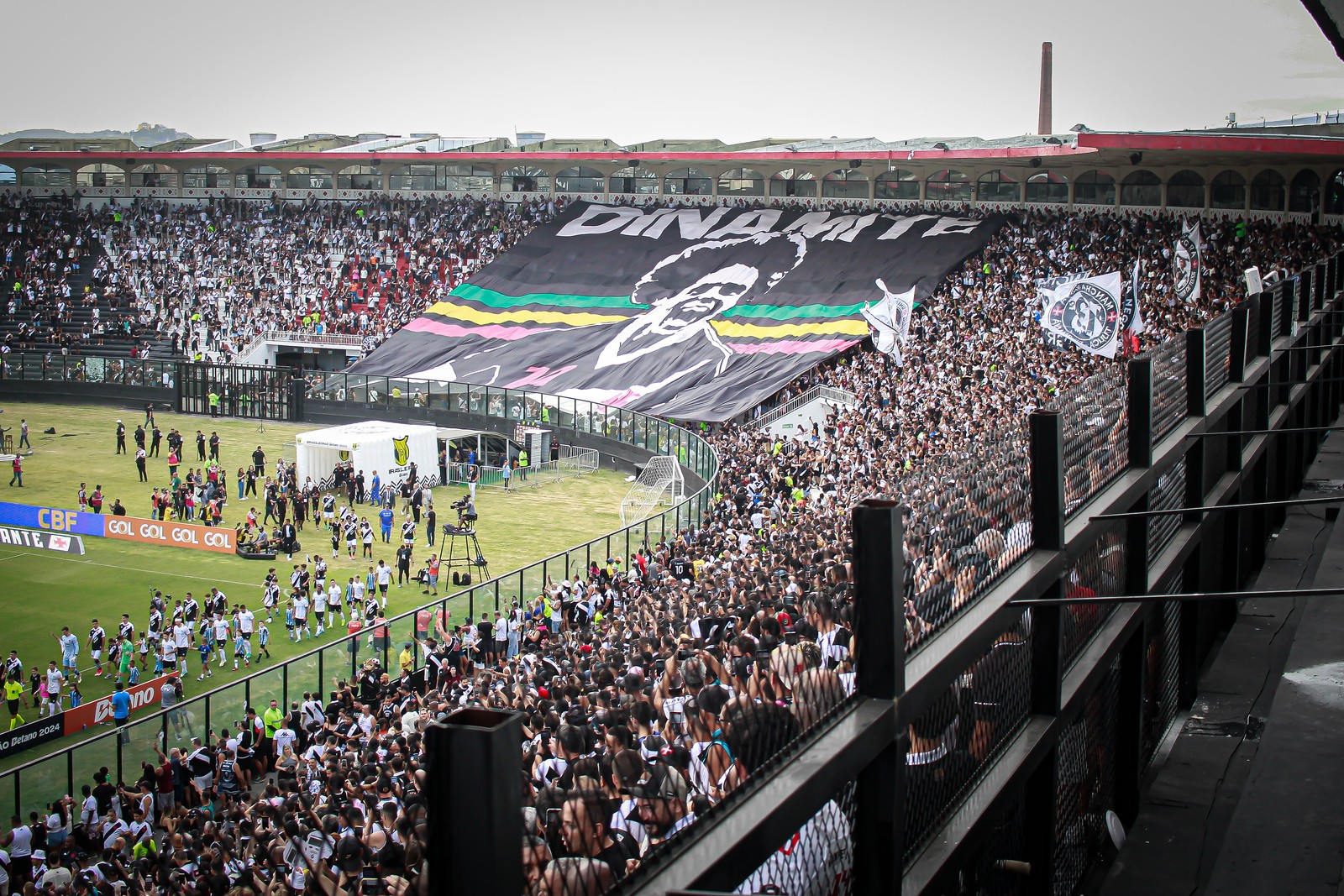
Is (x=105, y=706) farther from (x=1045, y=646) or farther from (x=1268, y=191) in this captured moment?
(x=1268, y=191)

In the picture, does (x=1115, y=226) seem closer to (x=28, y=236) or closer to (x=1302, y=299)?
(x=1302, y=299)

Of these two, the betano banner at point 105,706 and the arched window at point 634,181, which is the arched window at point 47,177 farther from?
the betano banner at point 105,706

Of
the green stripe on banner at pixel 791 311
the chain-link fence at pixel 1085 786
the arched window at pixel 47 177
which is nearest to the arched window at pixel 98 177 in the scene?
the arched window at pixel 47 177

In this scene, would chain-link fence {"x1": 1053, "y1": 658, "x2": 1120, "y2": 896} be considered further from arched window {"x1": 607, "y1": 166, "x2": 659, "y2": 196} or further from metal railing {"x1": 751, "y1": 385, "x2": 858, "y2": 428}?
arched window {"x1": 607, "y1": 166, "x2": 659, "y2": 196}

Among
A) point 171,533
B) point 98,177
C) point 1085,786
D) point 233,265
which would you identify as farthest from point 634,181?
point 1085,786

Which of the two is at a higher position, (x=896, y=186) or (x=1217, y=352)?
(x=896, y=186)

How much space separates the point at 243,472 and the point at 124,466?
251 inches

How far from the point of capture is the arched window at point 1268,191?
38.7 metres

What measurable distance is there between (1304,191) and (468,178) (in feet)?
123

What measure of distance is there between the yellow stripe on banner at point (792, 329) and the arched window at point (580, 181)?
1858 cm

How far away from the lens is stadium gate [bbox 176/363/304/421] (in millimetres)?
45219

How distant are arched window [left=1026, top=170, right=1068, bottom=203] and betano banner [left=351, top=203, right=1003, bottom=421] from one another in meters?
3.51

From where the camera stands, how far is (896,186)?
167ft

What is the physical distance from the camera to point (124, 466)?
121 ft
